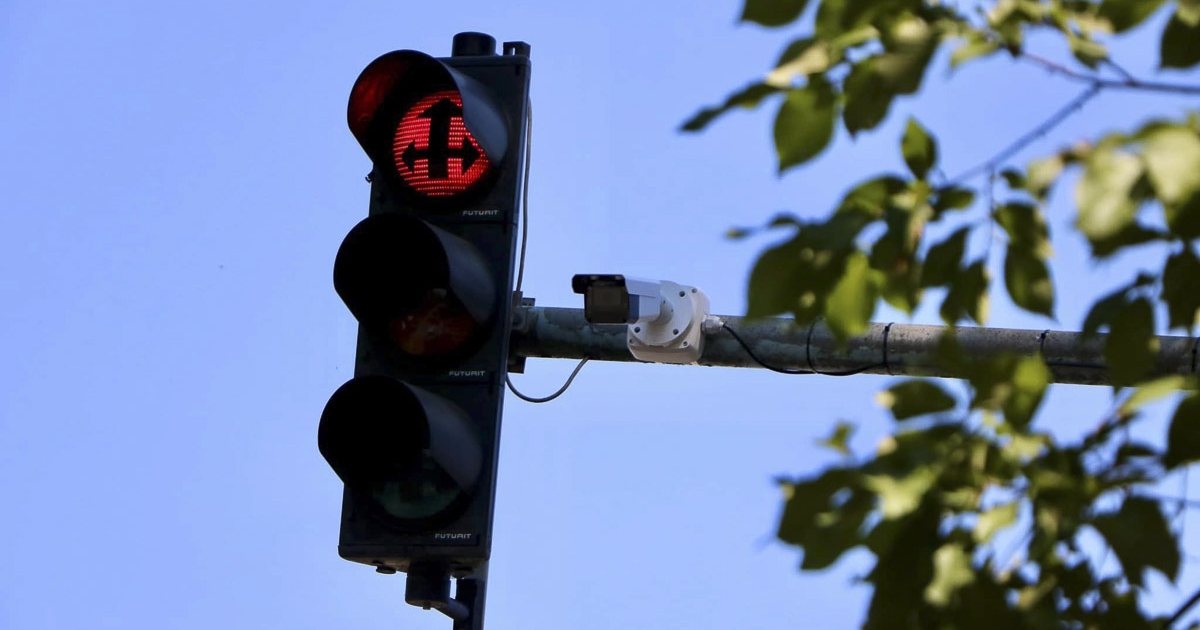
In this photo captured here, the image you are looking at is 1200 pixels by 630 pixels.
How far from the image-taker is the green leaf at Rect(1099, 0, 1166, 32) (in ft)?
4.83

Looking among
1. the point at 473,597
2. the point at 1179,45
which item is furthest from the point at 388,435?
the point at 1179,45

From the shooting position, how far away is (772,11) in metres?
1.59

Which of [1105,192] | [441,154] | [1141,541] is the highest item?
[1105,192]

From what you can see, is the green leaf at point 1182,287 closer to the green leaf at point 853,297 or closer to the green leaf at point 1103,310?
the green leaf at point 1103,310

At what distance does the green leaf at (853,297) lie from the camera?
1667 mm

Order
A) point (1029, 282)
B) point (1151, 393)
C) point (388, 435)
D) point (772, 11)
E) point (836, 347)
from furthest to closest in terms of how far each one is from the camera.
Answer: point (388, 435) < point (836, 347) < point (1029, 282) < point (772, 11) < point (1151, 393)

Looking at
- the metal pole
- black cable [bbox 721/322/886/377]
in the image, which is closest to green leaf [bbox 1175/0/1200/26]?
the metal pole

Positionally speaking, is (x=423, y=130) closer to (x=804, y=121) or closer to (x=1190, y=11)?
(x=804, y=121)

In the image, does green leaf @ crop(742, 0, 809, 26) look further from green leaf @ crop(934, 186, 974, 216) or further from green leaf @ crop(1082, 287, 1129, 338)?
green leaf @ crop(1082, 287, 1129, 338)

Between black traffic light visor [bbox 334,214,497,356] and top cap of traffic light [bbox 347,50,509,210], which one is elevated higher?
top cap of traffic light [bbox 347,50,509,210]

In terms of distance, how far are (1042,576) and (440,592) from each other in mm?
1952

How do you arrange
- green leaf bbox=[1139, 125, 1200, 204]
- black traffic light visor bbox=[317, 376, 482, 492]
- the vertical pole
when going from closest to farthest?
green leaf bbox=[1139, 125, 1200, 204] → black traffic light visor bbox=[317, 376, 482, 492] → the vertical pole

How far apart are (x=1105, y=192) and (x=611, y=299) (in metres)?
2.32

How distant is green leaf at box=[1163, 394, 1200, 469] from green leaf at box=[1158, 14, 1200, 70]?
0.31m
